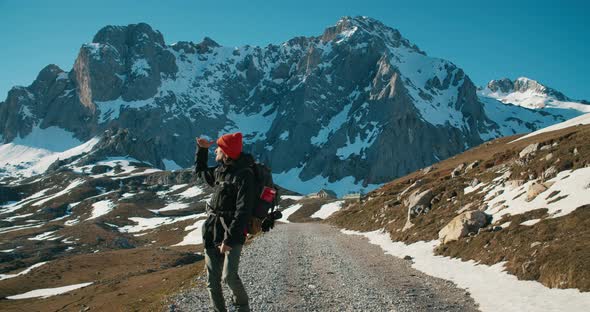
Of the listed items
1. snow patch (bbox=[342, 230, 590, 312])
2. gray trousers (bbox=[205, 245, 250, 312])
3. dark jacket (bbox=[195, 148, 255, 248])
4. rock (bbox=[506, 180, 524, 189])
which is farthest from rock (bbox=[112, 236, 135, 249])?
dark jacket (bbox=[195, 148, 255, 248])

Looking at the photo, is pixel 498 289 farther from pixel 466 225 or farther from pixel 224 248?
pixel 224 248

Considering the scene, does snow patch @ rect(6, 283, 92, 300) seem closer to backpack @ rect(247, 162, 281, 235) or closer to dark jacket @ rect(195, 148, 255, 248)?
dark jacket @ rect(195, 148, 255, 248)

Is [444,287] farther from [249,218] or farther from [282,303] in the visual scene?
[249,218]

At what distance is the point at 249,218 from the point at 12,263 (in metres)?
130

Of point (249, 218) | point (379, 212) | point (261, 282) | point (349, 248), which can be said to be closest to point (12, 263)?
point (379, 212)

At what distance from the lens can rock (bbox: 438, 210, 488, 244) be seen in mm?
23172

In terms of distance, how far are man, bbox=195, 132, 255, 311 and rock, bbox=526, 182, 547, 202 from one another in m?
18.6

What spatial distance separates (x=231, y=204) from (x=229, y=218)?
10.3 inches

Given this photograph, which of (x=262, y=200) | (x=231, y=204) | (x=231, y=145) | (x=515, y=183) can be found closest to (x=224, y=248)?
(x=231, y=204)

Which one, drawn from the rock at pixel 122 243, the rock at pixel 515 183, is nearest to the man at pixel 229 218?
the rock at pixel 515 183

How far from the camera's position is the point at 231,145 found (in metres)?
9.28

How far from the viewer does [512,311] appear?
12414 millimetres

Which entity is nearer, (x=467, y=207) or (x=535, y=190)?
(x=535, y=190)

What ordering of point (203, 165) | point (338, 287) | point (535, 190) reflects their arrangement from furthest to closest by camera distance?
1. point (535, 190)
2. point (338, 287)
3. point (203, 165)
